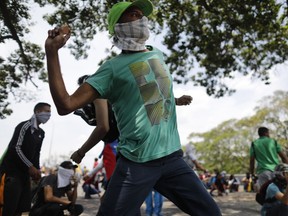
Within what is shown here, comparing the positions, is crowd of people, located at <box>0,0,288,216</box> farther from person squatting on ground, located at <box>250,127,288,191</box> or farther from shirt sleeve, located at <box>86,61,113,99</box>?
person squatting on ground, located at <box>250,127,288,191</box>

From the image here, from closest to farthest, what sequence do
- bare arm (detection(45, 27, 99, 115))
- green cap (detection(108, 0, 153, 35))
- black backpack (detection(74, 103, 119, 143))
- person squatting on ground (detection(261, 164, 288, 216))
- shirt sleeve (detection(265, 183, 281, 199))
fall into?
1. bare arm (detection(45, 27, 99, 115))
2. green cap (detection(108, 0, 153, 35))
3. black backpack (detection(74, 103, 119, 143))
4. person squatting on ground (detection(261, 164, 288, 216))
5. shirt sleeve (detection(265, 183, 281, 199))

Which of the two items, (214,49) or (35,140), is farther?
(214,49)

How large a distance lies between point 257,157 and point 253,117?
117 feet

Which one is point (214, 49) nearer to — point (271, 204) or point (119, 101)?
point (271, 204)

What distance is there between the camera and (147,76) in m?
2.15

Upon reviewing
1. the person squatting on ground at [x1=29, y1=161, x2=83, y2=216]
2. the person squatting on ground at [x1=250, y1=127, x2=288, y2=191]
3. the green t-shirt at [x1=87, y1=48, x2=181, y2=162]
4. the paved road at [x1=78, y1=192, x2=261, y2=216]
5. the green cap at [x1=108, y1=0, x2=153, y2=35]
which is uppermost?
the green cap at [x1=108, y1=0, x2=153, y2=35]

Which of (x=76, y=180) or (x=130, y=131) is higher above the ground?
(x=130, y=131)

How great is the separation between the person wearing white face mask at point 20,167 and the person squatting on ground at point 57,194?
2.88 ft

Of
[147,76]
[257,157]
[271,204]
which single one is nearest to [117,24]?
[147,76]

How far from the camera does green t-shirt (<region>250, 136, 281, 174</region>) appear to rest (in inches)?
278

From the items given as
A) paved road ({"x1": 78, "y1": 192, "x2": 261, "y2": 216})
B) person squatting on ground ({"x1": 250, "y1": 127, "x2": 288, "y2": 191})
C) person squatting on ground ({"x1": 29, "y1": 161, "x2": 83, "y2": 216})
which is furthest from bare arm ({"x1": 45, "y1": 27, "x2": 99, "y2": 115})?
paved road ({"x1": 78, "y1": 192, "x2": 261, "y2": 216})

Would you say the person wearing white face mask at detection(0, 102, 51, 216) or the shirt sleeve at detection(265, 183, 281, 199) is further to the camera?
the shirt sleeve at detection(265, 183, 281, 199)

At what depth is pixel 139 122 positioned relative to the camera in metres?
2.07

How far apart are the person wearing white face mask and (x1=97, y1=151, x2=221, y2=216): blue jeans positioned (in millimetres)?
2609
